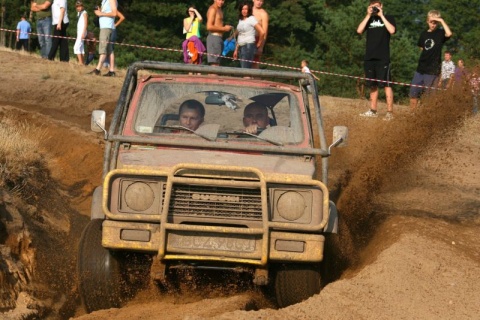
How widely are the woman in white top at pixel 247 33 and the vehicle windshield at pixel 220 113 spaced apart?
830 cm

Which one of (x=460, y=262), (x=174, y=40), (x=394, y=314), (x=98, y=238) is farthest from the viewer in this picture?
(x=174, y=40)

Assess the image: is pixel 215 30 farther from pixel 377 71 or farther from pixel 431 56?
pixel 431 56

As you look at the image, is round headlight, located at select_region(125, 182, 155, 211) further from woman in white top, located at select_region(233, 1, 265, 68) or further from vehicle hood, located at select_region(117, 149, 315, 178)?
woman in white top, located at select_region(233, 1, 265, 68)

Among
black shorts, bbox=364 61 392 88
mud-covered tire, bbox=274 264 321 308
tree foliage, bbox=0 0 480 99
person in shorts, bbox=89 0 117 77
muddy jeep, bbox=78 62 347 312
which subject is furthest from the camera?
tree foliage, bbox=0 0 480 99

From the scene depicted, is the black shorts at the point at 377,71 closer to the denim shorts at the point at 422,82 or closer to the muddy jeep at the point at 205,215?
the denim shorts at the point at 422,82

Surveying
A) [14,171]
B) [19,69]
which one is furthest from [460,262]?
[19,69]

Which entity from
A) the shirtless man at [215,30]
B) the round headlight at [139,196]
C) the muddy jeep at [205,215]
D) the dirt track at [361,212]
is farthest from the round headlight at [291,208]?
the shirtless man at [215,30]

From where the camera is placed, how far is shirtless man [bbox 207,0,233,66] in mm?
16578

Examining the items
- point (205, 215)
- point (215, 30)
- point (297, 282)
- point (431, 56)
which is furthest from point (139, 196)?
point (215, 30)

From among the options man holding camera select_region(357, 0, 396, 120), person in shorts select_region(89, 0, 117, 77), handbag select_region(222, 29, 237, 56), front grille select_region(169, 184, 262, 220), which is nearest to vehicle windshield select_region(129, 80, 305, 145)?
front grille select_region(169, 184, 262, 220)

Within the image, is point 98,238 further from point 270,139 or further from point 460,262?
point 460,262

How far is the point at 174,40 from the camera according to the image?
164 feet

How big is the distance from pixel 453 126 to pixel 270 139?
5.26 metres

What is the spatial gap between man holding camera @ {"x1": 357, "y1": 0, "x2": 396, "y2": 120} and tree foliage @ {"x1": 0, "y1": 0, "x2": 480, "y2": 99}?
2689 cm
